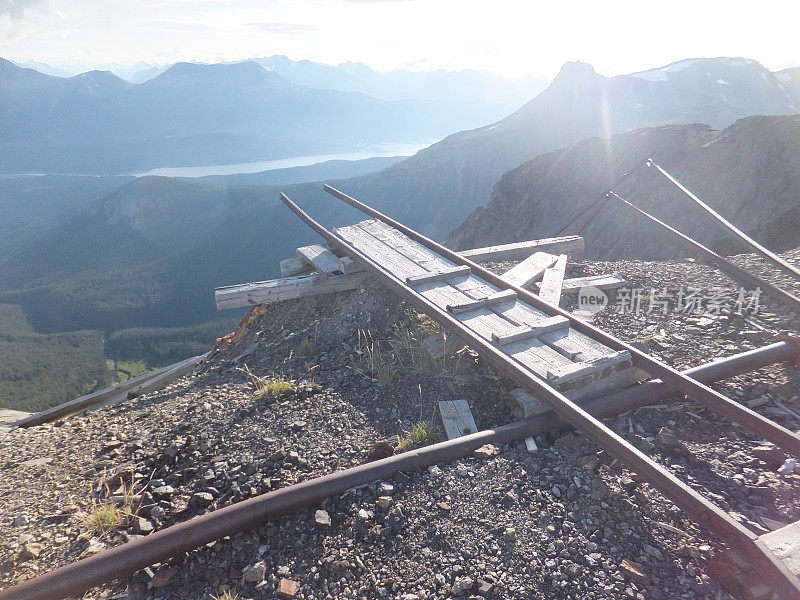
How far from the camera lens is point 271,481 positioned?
361 centimetres

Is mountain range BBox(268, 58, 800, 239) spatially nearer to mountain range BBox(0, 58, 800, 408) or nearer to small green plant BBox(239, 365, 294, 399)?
mountain range BBox(0, 58, 800, 408)

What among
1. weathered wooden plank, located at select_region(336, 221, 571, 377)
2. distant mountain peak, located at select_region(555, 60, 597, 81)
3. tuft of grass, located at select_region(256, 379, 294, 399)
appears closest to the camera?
weathered wooden plank, located at select_region(336, 221, 571, 377)

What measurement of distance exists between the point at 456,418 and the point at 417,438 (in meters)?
0.45

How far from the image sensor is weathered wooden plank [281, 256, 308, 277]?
756cm

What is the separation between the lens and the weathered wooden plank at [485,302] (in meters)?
5.02

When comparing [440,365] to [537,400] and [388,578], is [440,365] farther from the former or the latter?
[388,578]

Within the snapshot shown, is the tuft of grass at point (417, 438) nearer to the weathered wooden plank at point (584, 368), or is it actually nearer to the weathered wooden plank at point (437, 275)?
the weathered wooden plank at point (584, 368)

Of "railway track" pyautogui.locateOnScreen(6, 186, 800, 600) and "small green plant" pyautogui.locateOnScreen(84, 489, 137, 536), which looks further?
"small green plant" pyautogui.locateOnScreen(84, 489, 137, 536)

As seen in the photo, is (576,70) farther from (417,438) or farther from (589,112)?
(417,438)

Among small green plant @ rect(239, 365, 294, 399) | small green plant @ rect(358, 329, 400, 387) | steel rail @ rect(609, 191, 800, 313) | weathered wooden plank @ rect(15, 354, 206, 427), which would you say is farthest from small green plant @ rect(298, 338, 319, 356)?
steel rail @ rect(609, 191, 800, 313)

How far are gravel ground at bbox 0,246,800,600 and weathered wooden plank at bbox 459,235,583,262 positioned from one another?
7.74 feet

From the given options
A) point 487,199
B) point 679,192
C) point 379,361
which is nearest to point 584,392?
point 379,361

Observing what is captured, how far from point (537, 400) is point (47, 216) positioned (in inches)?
9377

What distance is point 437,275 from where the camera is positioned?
5.78m
